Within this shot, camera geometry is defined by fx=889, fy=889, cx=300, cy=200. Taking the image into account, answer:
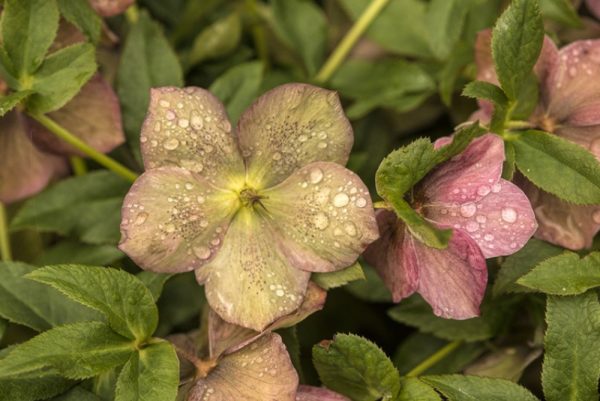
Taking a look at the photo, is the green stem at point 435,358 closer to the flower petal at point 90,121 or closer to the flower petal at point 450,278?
the flower petal at point 450,278

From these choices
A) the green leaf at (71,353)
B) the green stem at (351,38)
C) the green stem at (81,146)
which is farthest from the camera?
the green stem at (351,38)

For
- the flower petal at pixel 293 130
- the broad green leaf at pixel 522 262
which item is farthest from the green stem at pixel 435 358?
the flower petal at pixel 293 130

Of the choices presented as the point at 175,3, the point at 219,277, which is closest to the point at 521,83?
the point at 219,277

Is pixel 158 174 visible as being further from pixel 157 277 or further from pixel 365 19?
pixel 365 19

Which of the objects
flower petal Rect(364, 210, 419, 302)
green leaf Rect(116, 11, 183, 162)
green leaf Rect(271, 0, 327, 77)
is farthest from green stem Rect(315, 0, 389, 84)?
flower petal Rect(364, 210, 419, 302)

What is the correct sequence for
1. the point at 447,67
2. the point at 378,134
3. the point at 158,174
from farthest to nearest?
the point at 378,134 → the point at 447,67 → the point at 158,174

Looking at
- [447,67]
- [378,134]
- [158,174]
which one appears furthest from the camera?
[378,134]

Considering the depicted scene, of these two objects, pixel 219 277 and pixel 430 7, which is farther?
pixel 430 7
